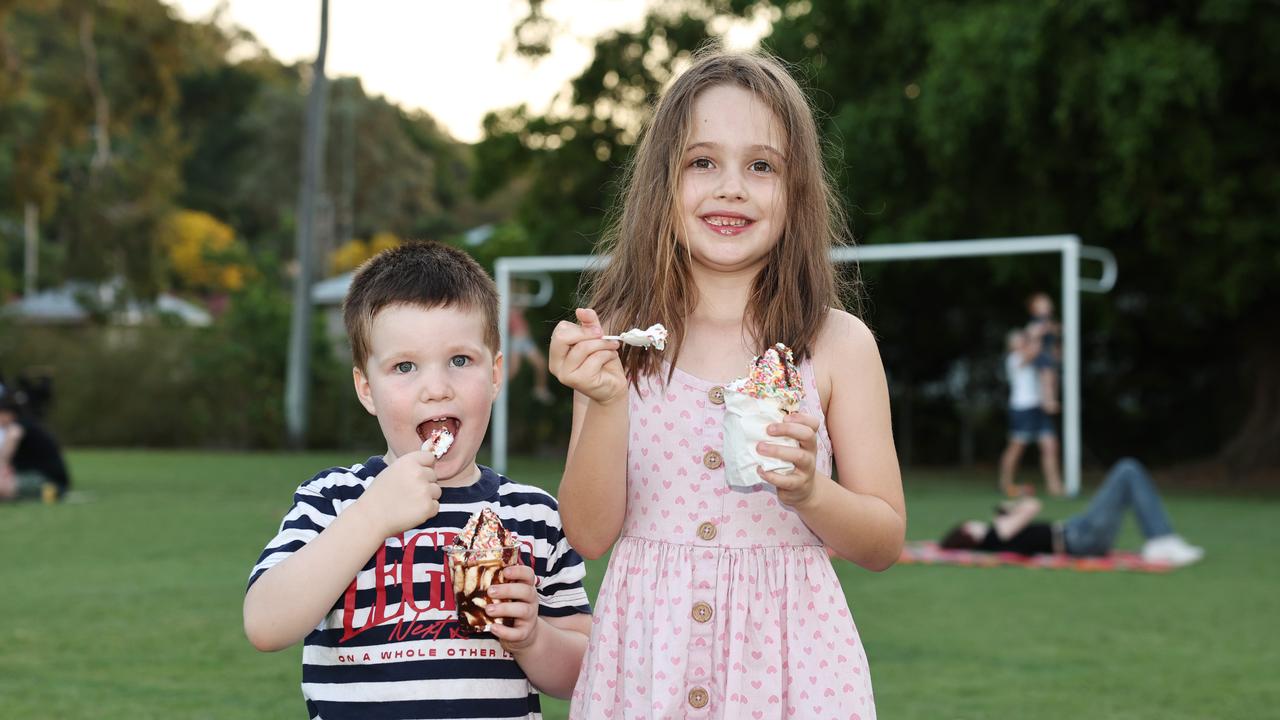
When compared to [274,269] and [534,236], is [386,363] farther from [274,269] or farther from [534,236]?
[274,269]

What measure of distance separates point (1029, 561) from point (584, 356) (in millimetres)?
7899

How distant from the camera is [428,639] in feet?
7.97

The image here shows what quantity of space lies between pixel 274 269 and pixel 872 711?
3245 centimetres

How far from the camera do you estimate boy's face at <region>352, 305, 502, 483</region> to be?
246cm

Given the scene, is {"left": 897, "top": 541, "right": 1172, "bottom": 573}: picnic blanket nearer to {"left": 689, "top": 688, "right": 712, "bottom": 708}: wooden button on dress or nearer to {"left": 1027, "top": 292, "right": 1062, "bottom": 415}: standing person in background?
{"left": 1027, "top": 292, "right": 1062, "bottom": 415}: standing person in background

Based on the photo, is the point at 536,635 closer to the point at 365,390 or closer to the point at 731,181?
the point at 365,390

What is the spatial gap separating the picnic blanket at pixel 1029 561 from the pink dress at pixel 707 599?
22.9ft

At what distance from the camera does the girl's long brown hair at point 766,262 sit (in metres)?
2.71

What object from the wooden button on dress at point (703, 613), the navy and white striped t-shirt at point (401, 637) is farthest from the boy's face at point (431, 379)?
the wooden button on dress at point (703, 613)

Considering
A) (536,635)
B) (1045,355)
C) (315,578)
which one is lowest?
(536,635)

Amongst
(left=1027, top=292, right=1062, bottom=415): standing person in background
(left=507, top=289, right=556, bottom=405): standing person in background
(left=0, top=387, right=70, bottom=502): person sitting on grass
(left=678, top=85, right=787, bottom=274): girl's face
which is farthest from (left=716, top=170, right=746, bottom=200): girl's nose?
(left=507, top=289, right=556, bottom=405): standing person in background

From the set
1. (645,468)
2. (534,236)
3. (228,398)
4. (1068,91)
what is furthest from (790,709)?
(228,398)

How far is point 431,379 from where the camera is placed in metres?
2.45

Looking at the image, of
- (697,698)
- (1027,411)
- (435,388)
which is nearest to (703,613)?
(697,698)
